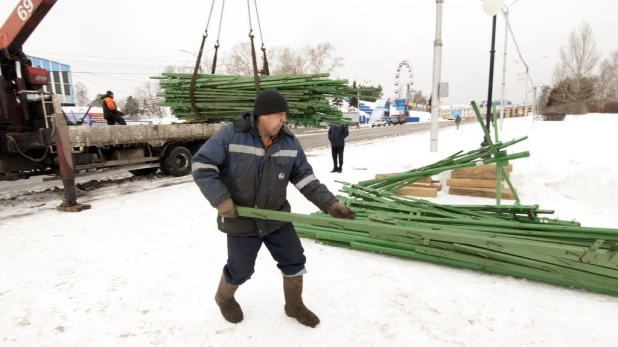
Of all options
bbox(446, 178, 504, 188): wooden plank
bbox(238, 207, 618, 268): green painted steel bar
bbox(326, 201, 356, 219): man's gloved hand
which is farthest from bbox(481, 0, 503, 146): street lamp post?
bbox(326, 201, 356, 219): man's gloved hand

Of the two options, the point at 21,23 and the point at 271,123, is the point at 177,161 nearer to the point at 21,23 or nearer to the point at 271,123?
the point at 21,23

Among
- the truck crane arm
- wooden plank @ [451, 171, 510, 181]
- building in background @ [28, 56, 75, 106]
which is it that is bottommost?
wooden plank @ [451, 171, 510, 181]

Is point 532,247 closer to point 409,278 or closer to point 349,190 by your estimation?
point 409,278

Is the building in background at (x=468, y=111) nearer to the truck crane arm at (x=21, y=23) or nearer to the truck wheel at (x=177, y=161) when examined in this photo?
the truck wheel at (x=177, y=161)

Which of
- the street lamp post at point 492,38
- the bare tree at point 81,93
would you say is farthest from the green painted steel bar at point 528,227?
the bare tree at point 81,93

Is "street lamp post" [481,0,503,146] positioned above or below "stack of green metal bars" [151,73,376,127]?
above

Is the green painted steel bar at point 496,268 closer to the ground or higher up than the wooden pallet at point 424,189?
closer to the ground

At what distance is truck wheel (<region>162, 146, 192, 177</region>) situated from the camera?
8706 millimetres

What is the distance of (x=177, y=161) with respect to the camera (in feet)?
29.3

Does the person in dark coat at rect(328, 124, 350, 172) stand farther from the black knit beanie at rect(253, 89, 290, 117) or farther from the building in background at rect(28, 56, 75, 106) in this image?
the building in background at rect(28, 56, 75, 106)

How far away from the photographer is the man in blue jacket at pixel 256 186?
2.20 metres

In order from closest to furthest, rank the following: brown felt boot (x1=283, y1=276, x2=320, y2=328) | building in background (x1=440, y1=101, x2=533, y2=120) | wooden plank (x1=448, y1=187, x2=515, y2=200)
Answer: brown felt boot (x1=283, y1=276, x2=320, y2=328)
wooden plank (x1=448, y1=187, x2=515, y2=200)
building in background (x1=440, y1=101, x2=533, y2=120)

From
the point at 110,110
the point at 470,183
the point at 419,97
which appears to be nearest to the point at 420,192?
the point at 470,183

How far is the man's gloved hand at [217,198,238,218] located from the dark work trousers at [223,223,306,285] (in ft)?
0.87
